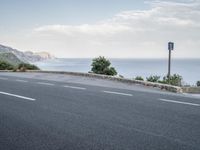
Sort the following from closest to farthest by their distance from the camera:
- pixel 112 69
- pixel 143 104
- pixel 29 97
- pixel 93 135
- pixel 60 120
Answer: pixel 93 135 → pixel 60 120 → pixel 143 104 → pixel 29 97 → pixel 112 69

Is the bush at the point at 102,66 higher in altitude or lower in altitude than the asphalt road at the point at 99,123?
higher

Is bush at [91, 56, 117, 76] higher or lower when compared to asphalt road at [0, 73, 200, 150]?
higher

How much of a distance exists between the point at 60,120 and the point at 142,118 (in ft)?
6.00

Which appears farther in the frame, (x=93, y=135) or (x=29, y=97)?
(x=29, y=97)

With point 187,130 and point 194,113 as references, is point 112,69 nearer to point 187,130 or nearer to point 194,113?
point 194,113

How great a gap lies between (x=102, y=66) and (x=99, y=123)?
1952 cm

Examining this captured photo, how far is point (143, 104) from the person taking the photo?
10070 mm

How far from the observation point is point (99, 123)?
7.51 meters

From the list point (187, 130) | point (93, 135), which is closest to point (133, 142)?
point (93, 135)

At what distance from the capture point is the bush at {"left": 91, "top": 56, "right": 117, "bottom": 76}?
2686cm

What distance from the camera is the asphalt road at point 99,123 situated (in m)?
5.95

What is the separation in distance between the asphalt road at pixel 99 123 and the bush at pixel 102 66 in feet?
50.4

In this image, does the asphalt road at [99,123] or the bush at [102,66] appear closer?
the asphalt road at [99,123]

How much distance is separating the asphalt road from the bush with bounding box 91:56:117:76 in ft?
50.4
